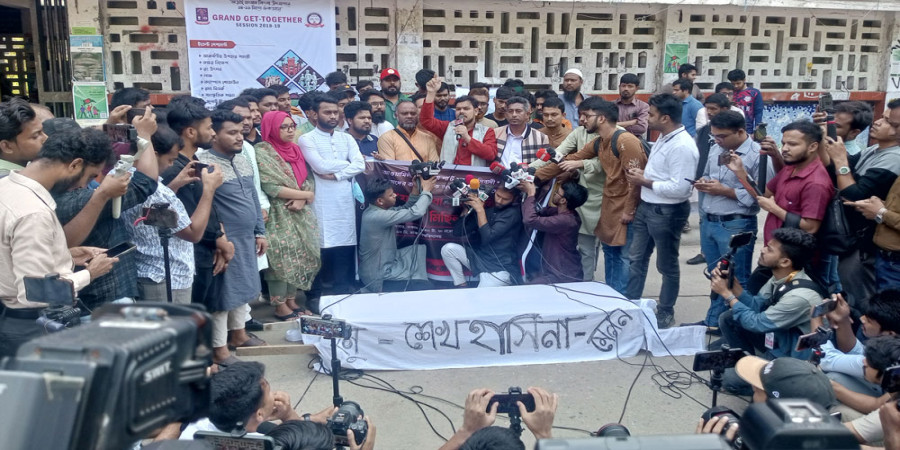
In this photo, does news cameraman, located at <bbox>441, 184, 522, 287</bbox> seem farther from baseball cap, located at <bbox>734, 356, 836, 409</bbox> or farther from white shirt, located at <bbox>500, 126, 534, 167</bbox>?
baseball cap, located at <bbox>734, 356, 836, 409</bbox>

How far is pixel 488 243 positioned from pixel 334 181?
51.6 inches

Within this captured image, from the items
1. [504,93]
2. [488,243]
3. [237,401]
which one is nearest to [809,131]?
[488,243]

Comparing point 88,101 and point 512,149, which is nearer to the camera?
point 512,149

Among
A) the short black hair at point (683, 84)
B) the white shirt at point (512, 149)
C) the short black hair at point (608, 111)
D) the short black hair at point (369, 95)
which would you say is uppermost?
the short black hair at point (683, 84)

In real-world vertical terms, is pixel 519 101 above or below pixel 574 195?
above

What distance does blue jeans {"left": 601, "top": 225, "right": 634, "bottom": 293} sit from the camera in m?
5.85

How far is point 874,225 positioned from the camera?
461 centimetres

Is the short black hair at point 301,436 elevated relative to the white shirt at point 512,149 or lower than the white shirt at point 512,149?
lower

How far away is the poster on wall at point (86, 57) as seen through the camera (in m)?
7.77

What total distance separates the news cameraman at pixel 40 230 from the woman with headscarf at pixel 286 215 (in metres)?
2.10

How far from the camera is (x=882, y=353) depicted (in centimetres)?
310

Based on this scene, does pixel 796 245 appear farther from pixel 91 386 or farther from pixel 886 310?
pixel 91 386

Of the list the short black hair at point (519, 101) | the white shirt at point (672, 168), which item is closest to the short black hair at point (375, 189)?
the short black hair at point (519, 101)

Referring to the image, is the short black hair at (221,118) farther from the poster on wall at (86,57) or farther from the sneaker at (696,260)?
the sneaker at (696,260)
